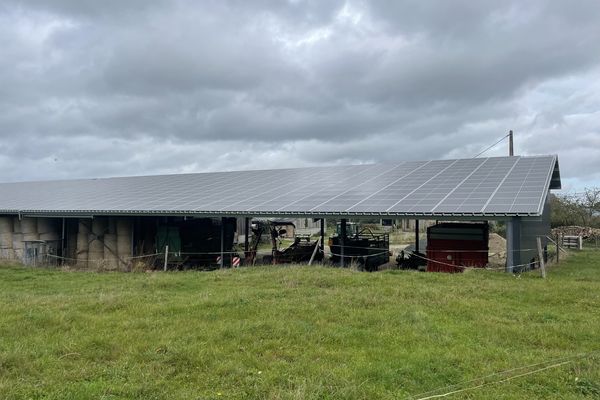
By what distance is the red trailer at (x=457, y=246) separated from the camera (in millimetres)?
17625

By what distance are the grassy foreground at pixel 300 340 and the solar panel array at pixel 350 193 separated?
432 cm

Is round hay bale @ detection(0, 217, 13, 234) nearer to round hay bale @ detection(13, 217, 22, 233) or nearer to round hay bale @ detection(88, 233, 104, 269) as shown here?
round hay bale @ detection(13, 217, 22, 233)

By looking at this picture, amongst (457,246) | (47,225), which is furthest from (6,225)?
(457,246)

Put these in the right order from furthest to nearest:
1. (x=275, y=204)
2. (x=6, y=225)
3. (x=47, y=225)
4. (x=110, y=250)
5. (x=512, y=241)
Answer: (x=47, y=225) < (x=6, y=225) < (x=110, y=250) < (x=275, y=204) < (x=512, y=241)

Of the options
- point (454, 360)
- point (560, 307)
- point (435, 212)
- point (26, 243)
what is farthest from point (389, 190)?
point (26, 243)

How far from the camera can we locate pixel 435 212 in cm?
1459

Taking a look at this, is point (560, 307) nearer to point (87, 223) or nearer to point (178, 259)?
point (178, 259)

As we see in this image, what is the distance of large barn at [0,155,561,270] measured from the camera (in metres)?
15.6

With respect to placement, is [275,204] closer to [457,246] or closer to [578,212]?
[457,246]

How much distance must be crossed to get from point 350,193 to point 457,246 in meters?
4.51

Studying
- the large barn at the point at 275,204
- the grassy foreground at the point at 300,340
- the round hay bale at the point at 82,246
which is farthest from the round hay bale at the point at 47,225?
the grassy foreground at the point at 300,340

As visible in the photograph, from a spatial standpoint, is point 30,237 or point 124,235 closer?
point 124,235

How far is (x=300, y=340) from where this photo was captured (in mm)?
6941

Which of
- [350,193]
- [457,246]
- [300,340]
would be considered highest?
[350,193]
